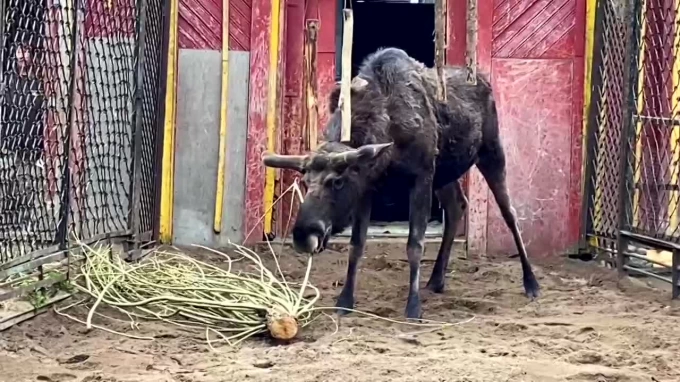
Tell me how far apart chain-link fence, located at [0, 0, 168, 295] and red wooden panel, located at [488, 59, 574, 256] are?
3118 mm

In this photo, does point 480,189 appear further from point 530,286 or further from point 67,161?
point 67,161

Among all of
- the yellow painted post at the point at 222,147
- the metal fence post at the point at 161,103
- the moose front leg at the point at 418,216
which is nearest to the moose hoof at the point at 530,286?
the moose front leg at the point at 418,216

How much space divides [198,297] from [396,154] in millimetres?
1569

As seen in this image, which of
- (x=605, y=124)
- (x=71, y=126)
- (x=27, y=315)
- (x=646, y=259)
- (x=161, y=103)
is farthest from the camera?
(x=605, y=124)

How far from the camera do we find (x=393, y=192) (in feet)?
23.0

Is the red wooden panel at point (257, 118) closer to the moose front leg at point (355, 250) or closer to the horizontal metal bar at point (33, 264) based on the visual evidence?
the moose front leg at point (355, 250)

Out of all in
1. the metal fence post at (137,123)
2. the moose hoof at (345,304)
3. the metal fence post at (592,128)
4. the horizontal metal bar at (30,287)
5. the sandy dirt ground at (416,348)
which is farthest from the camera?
the metal fence post at (592,128)

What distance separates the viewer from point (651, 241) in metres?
7.73

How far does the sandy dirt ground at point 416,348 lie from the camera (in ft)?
16.1

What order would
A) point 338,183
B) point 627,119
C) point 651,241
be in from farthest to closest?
1. point 627,119
2. point 651,241
3. point 338,183

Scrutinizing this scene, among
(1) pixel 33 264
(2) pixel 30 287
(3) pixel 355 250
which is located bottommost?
(2) pixel 30 287

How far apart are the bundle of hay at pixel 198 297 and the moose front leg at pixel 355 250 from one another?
35cm

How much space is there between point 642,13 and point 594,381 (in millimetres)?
4256

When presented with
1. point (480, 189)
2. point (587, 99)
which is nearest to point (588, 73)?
point (587, 99)
